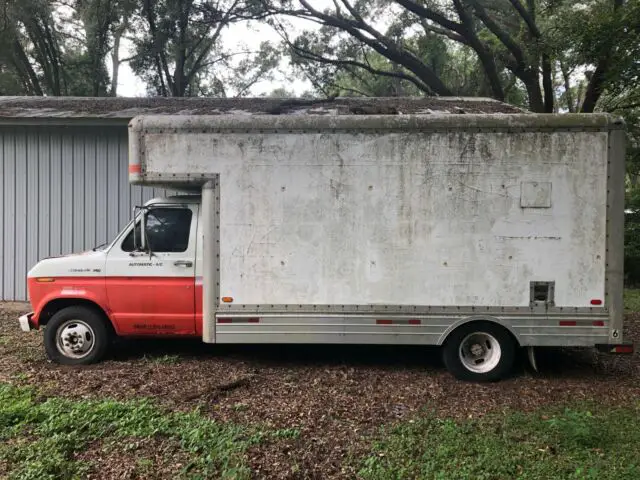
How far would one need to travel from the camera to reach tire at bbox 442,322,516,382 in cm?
548

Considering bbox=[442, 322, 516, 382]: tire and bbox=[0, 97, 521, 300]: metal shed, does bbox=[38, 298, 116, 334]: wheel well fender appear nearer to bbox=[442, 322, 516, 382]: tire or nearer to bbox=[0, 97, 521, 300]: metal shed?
bbox=[0, 97, 521, 300]: metal shed

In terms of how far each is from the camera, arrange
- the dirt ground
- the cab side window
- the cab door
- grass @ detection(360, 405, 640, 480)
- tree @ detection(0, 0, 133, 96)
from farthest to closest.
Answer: tree @ detection(0, 0, 133, 96) < the cab side window < the cab door < the dirt ground < grass @ detection(360, 405, 640, 480)

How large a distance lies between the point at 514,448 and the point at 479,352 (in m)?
1.77

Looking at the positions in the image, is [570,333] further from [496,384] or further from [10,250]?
[10,250]

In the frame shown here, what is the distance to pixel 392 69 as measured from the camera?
2494cm

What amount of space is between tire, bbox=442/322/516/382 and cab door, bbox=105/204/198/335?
297 centimetres

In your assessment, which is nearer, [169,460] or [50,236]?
[169,460]

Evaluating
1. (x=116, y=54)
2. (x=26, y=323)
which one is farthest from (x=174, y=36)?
(x=26, y=323)

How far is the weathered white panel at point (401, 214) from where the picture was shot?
5301 millimetres

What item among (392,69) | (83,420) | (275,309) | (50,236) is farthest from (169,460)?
(392,69)

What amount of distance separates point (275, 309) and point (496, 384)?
2497 millimetres

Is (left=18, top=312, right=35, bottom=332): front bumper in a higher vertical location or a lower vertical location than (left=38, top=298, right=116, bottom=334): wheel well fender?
lower

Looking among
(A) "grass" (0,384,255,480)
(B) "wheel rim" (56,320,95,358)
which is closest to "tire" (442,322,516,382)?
(A) "grass" (0,384,255,480)

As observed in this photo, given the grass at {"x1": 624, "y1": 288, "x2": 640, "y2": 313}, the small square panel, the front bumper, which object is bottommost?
the grass at {"x1": 624, "y1": 288, "x2": 640, "y2": 313}
